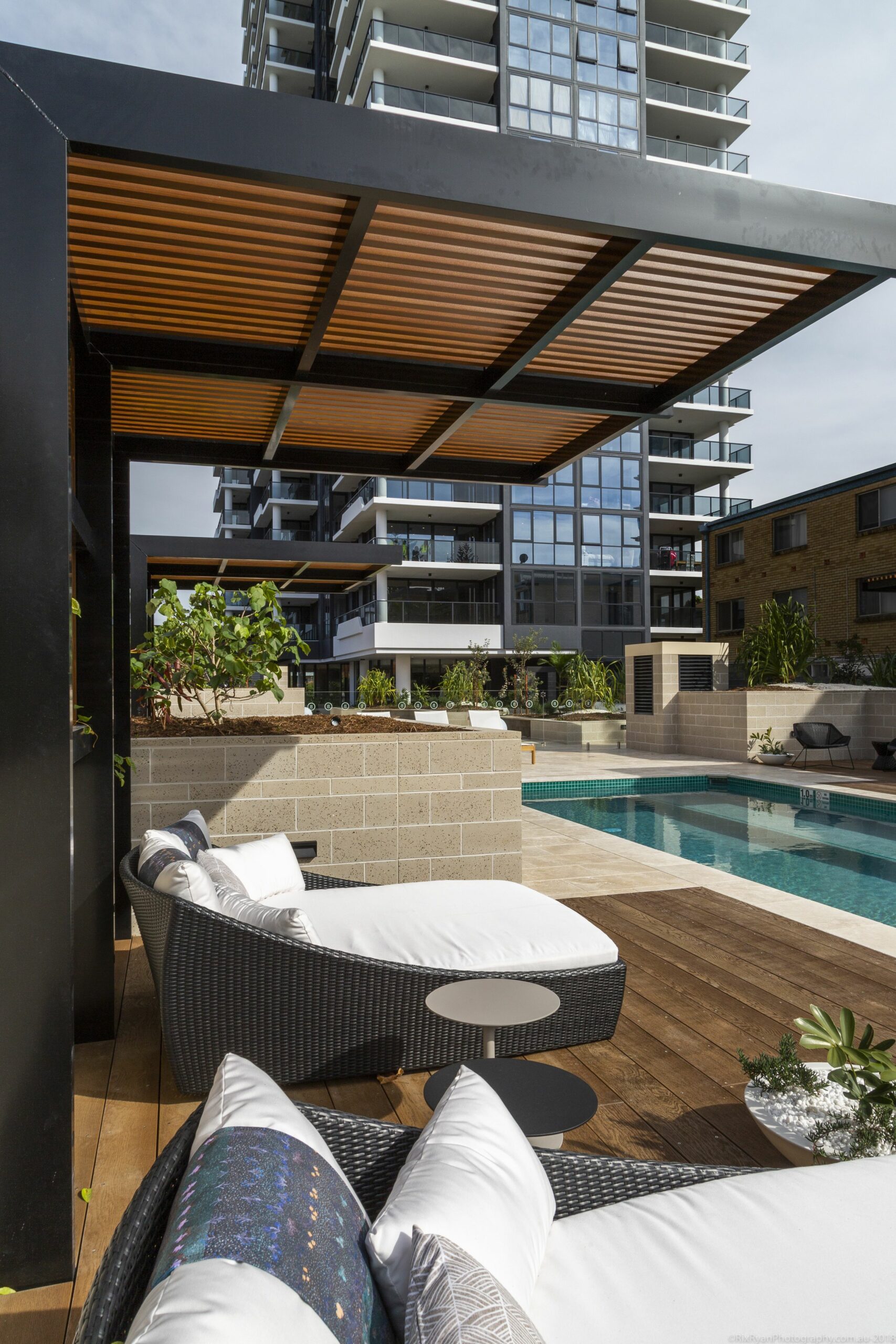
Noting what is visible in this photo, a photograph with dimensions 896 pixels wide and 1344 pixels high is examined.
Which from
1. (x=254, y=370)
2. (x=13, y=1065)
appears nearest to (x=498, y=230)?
(x=254, y=370)

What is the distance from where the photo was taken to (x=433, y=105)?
29250 millimetres

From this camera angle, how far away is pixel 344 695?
36.7m

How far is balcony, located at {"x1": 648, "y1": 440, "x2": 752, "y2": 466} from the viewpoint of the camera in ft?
118

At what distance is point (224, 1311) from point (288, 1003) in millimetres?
1943

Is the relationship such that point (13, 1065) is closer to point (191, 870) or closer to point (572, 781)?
point (191, 870)

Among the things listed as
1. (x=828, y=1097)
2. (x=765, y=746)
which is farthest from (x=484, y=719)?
(x=828, y=1097)

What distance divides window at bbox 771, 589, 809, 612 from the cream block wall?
21.0 meters

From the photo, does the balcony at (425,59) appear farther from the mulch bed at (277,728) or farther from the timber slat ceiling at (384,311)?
the timber slat ceiling at (384,311)

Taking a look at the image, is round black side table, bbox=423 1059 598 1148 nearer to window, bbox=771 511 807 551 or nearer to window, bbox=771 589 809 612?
window, bbox=771 589 809 612

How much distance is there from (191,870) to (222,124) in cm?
212

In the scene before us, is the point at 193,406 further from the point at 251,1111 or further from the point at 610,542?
the point at 610,542

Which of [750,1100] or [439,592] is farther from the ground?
[439,592]

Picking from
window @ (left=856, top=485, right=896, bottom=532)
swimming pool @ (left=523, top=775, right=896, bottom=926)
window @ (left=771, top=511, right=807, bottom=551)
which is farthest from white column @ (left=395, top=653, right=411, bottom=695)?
swimming pool @ (left=523, top=775, right=896, bottom=926)

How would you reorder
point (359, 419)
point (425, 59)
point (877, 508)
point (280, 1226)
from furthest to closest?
point (425, 59)
point (877, 508)
point (359, 419)
point (280, 1226)
